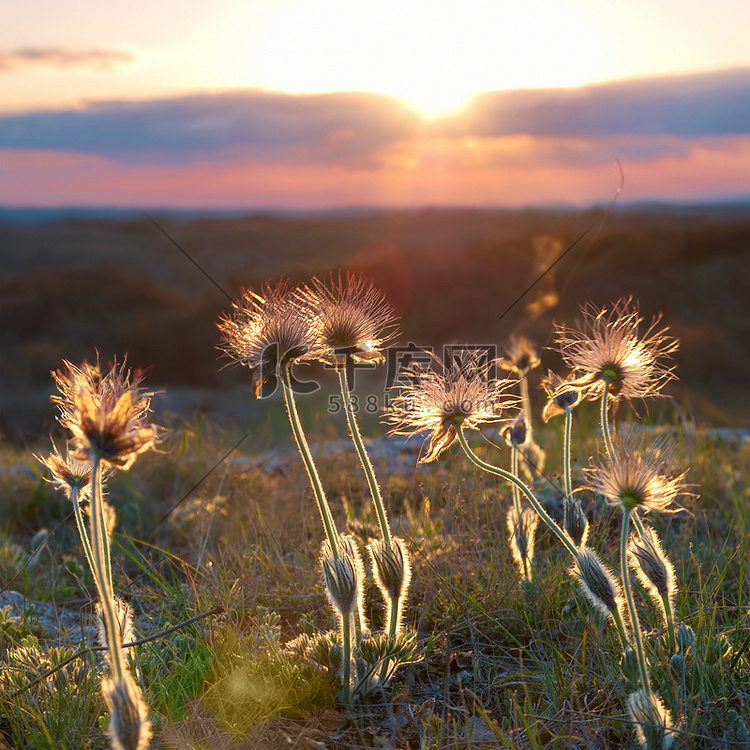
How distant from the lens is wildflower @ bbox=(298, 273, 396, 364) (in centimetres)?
312

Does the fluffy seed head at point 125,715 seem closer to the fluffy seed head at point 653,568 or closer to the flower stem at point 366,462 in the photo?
the flower stem at point 366,462

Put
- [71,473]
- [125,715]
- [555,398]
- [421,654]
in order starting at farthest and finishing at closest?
[555,398], [421,654], [71,473], [125,715]

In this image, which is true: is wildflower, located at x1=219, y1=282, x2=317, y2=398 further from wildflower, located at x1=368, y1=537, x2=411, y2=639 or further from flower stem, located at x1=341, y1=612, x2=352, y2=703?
flower stem, located at x1=341, y1=612, x2=352, y2=703

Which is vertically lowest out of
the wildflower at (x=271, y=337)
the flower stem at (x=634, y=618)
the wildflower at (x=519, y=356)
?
the flower stem at (x=634, y=618)

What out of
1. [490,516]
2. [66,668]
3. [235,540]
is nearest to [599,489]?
[490,516]

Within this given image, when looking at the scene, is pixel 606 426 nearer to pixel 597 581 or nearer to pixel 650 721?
pixel 597 581

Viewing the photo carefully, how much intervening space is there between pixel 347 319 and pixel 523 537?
5.16 feet

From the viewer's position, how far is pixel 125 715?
7.15 ft

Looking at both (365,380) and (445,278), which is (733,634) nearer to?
(365,380)

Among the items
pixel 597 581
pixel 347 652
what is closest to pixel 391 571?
pixel 347 652

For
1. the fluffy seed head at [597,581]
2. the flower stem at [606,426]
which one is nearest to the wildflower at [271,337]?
the flower stem at [606,426]

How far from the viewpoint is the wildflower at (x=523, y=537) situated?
381cm

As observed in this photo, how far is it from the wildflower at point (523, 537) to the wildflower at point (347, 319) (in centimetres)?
122

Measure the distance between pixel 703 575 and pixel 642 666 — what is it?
6.27 ft
